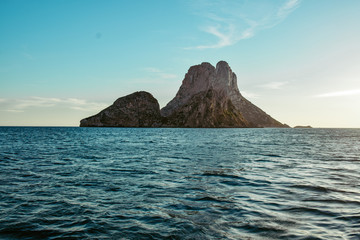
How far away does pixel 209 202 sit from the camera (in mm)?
13031

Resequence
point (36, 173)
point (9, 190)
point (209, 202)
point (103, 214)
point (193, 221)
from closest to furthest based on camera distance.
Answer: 1. point (193, 221)
2. point (103, 214)
3. point (209, 202)
4. point (9, 190)
5. point (36, 173)

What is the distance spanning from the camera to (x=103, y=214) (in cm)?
1084

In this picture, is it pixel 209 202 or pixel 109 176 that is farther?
pixel 109 176

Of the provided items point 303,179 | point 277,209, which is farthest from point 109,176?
point 303,179

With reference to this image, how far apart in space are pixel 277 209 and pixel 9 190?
47.1 feet

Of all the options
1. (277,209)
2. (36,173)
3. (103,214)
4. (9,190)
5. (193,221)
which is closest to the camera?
(193,221)

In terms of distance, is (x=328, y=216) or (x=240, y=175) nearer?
(x=328, y=216)

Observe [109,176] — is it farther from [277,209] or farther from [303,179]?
[303,179]

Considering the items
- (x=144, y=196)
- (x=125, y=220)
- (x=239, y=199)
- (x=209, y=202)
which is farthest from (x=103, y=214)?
(x=239, y=199)

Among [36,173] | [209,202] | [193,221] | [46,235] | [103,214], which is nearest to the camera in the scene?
[46,235]

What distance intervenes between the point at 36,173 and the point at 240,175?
16.1 meters

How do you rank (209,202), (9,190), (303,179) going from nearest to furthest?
(209,202) < (9,190) < (303,179)

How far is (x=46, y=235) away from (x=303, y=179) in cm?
1736

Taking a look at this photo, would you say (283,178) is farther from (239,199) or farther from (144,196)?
(144,196)
